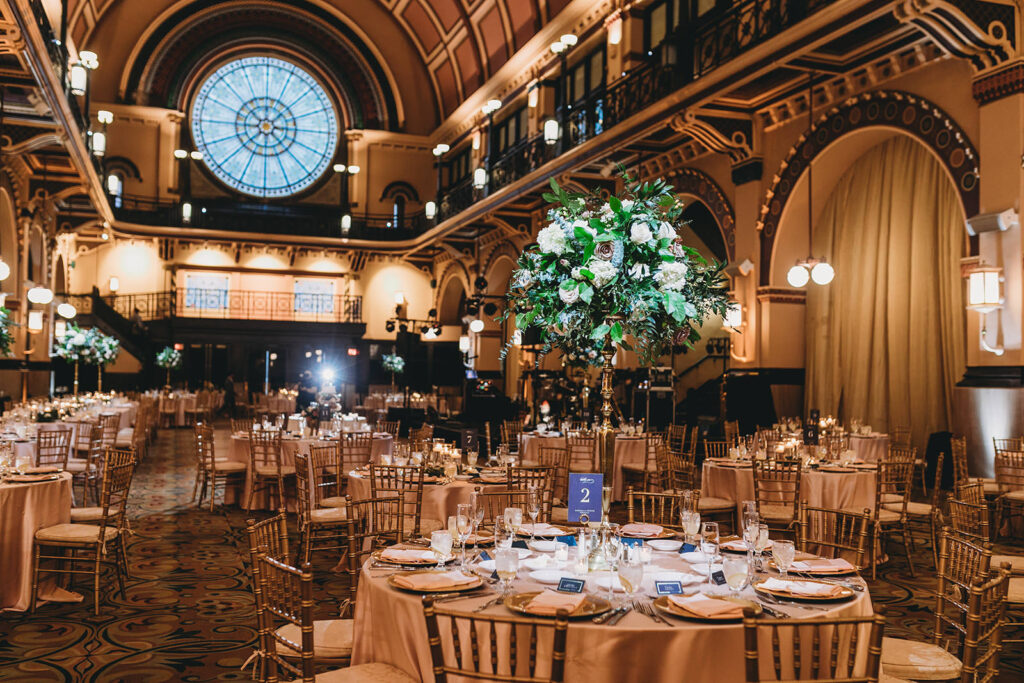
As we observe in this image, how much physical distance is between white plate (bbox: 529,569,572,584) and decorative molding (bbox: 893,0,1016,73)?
6568mm

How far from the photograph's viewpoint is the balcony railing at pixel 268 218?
23.2 metres

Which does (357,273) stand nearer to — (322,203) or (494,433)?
(322,203)

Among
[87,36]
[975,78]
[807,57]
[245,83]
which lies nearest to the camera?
[975,78]

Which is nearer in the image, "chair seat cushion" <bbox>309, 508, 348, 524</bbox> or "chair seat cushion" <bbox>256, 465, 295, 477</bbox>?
"chair seat cushion" <bbox>309, 508, 348, 524</bbox>

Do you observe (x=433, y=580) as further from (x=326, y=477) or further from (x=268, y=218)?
(x=268, y=218)

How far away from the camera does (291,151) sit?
25.9m

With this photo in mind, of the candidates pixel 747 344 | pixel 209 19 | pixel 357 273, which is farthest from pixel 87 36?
pixel 747 344

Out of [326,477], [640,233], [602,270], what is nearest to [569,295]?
[602,270]

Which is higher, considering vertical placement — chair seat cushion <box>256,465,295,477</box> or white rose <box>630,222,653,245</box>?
white rose <box>630,222,653,245</box>

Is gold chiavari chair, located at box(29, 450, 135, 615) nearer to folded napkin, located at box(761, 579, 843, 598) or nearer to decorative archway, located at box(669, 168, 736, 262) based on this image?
folded napkin, located at box(761, 579, 843, 598)

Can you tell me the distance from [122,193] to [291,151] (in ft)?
16.3

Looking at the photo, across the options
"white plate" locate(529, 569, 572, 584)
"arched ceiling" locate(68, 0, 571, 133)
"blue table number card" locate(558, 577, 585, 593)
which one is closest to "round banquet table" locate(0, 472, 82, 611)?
"white plate" locate(529, 569, 572, 584)

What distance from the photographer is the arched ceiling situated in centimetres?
2033

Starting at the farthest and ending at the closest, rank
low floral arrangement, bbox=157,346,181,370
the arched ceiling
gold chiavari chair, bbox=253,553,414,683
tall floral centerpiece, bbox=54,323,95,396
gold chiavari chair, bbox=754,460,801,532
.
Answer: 1. low floral arrangement, bbox=157,346,181,370
2. the arched ceiling
3. tall floral centerpiece, bbox=54,323,95,396
4. gold chiavari chair, bbox=754,460,801,532
5. gold chiavari chair, bbox=253,553,414,683
